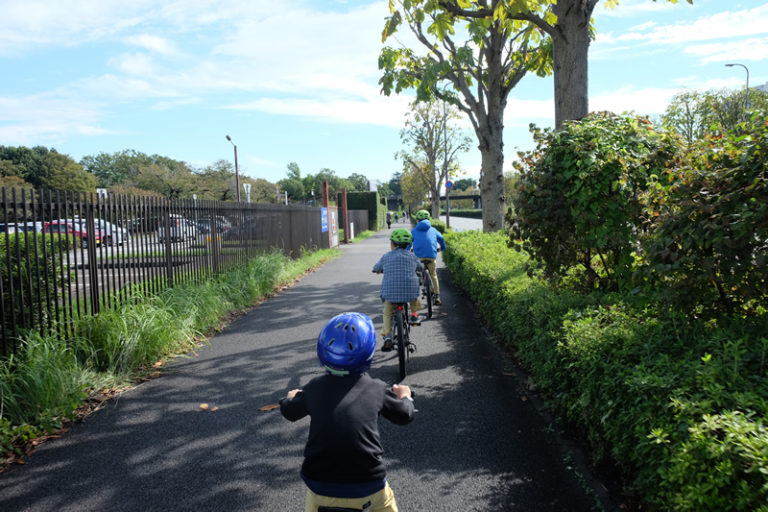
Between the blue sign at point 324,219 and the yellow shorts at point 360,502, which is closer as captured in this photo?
the yellow shorts at point 360,502

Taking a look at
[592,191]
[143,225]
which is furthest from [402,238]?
[143,225]

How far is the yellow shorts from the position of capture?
81.9 inches

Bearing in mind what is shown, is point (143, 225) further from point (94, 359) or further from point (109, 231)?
point (94, 359)

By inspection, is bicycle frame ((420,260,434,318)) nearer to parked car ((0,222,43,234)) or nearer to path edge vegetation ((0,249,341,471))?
path edge vegetation ((0,249,341,471))

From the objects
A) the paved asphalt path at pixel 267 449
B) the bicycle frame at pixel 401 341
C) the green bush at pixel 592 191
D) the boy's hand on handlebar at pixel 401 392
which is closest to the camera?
the boy's hand on handlebar at pixel 401 392

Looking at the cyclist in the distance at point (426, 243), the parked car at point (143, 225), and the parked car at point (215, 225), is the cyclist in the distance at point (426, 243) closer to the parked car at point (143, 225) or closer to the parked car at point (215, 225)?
the parked car at point (215, 225)

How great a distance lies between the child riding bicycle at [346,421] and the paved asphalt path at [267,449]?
110 centimetres

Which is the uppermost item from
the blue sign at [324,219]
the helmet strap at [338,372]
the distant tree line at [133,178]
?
the distant tree line at [133,178]

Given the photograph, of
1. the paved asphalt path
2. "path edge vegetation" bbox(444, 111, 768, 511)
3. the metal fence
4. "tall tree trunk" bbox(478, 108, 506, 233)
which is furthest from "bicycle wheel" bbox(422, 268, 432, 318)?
"tall tree trunk" bbox(478, 108, 506, 233)

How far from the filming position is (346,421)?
6.70ft

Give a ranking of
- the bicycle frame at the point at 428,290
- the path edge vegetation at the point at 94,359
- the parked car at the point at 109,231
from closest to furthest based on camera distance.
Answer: the path edge vegetation at the point at 94,359 < the parked car at the point at 109,231 < the bicycle frame at the point at 428,290

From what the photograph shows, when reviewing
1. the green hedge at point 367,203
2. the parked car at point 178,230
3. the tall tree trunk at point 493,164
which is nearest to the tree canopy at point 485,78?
the tall tree trunk at point 493,164

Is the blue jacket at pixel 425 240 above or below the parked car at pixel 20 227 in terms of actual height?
below

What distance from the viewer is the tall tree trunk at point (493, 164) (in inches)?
574
